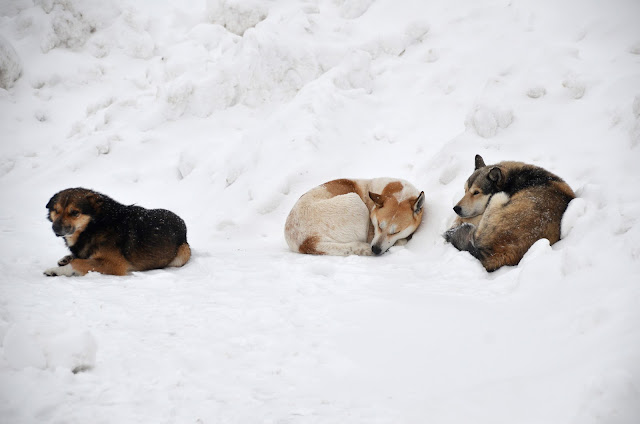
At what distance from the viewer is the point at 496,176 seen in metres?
5.46

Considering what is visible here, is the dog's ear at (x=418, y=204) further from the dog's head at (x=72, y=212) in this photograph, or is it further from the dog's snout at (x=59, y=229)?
the dog's snout at (x=59, y=229)

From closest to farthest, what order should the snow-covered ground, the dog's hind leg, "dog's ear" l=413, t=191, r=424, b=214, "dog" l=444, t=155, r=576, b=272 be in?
the snow-covered ground, "dog" l=444, t=155, r=576, b=272, the dog's hind leg, "dog's ear" l=413, t=191, r=424, b=214

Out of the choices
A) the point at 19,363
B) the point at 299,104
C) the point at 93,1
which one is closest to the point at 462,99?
the point at 299,104

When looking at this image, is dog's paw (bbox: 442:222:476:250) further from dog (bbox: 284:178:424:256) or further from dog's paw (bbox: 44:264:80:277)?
dog's paw (bbox: 44:264:80:277)

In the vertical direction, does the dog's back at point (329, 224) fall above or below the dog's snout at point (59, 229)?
below

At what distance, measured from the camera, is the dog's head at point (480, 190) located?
5488 mm

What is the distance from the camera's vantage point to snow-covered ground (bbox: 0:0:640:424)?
242 centimetres

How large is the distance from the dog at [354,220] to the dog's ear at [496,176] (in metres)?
1.10

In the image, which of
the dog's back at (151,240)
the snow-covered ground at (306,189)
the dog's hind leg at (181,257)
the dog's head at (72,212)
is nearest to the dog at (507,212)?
the snow-covered ground at (306,189)

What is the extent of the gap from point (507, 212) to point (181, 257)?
410 centimetres

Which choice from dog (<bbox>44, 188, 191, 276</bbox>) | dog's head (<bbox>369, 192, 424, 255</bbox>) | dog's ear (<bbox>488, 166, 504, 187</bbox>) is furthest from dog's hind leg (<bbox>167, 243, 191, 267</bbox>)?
dog's ear (<bbox>488, 166, 504, 187</bbox>)

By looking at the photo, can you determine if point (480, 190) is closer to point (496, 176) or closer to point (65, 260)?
point (496, 176)

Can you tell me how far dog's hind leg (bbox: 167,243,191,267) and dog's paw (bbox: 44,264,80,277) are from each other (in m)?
1.10

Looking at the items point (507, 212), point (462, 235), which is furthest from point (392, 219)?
point (507, 212)
